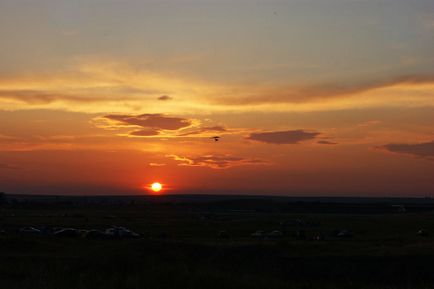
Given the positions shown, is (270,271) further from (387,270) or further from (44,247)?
(44,247)

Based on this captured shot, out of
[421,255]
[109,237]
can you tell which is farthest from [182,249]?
[109,237]

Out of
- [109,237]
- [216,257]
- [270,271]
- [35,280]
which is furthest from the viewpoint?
[109,237]

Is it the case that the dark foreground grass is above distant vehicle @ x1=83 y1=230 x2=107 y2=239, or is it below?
below

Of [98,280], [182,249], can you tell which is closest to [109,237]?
[182,249]

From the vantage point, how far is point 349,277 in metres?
41.9

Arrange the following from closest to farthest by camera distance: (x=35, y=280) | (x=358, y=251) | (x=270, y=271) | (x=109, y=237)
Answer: (x=35, y=280) → (x=270, y=271) → (x=358, y=251) → (x=109, y=237)

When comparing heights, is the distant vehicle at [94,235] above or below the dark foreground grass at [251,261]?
above

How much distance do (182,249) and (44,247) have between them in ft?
41.0

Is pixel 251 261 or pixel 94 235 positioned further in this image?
pixel 94 235

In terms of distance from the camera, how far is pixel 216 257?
46.0 meters

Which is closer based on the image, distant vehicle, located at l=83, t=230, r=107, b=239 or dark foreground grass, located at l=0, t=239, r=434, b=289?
dark foreground grass, located at l=0, t=239, r=434, b=289

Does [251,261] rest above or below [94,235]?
below

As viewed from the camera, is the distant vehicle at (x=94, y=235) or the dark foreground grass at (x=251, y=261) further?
the distant vehicle at (x=94, y=235)

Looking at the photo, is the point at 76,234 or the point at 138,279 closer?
the point at 138,279
